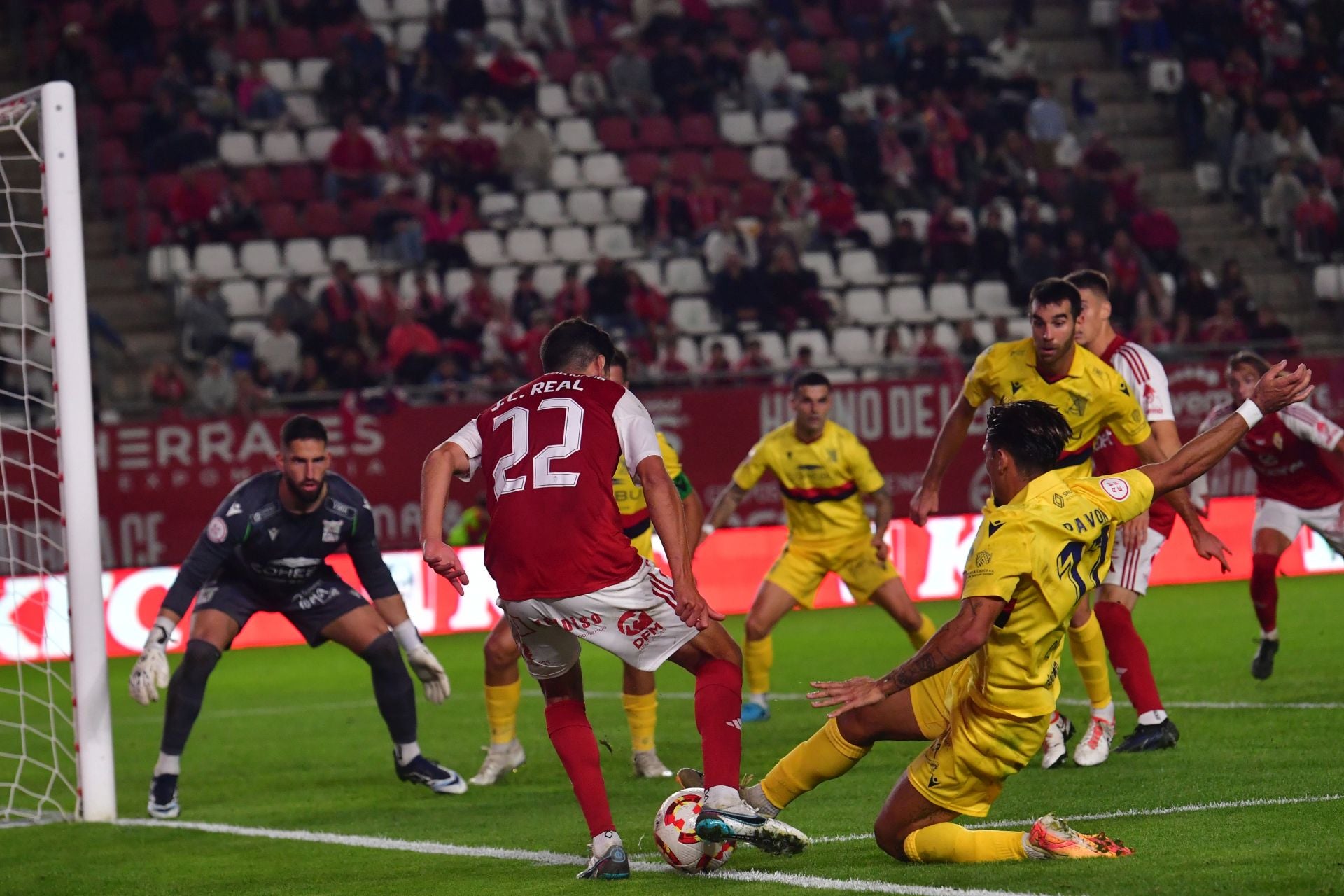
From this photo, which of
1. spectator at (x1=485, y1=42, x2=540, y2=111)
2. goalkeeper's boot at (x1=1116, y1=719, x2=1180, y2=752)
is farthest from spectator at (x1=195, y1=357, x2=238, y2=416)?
goalkeeper's boot at (x1=1116, y1=719, x2=1180, y2=752)

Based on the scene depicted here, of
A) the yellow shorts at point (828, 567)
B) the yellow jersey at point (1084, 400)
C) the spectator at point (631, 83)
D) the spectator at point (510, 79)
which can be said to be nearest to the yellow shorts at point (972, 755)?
the yellow jersey at point (1084, 400)

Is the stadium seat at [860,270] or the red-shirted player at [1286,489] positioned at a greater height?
the stadium seat at [860,270]

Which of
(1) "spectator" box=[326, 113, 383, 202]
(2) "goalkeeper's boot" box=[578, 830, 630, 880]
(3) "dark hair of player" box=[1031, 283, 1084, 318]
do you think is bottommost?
(2) "goalkeeper's boot" box=[578, 830, 630, 880]

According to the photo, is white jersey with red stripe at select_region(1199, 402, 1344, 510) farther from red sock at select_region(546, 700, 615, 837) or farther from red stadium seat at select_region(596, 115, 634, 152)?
red stadium seat at select_region(596, 115, 634, 152)

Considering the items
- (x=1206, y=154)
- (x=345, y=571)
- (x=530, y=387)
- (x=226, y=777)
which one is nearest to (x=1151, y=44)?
(x=1206, y=154)

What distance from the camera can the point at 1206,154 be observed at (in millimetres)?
26500

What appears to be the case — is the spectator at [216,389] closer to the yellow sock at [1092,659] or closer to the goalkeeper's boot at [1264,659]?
the goalkeeper's boot at [1264,659]

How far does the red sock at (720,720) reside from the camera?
6.63 metres

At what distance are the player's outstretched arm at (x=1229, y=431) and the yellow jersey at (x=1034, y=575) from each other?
0.22 meters

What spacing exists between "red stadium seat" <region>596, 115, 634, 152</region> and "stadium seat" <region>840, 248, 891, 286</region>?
3266 millimetres

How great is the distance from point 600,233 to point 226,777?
13.6 m

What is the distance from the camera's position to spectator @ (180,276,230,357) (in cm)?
2081

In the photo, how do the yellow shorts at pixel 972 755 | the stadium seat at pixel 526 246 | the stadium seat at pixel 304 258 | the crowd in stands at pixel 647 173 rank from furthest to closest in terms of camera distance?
the stadium seat at pixel 526 246
the stadium seat at pixel 304 258
the crowd in stands at pixel 647 173
the yellow shorts at pixel 972 755

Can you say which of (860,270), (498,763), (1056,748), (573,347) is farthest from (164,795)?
(860,270)
